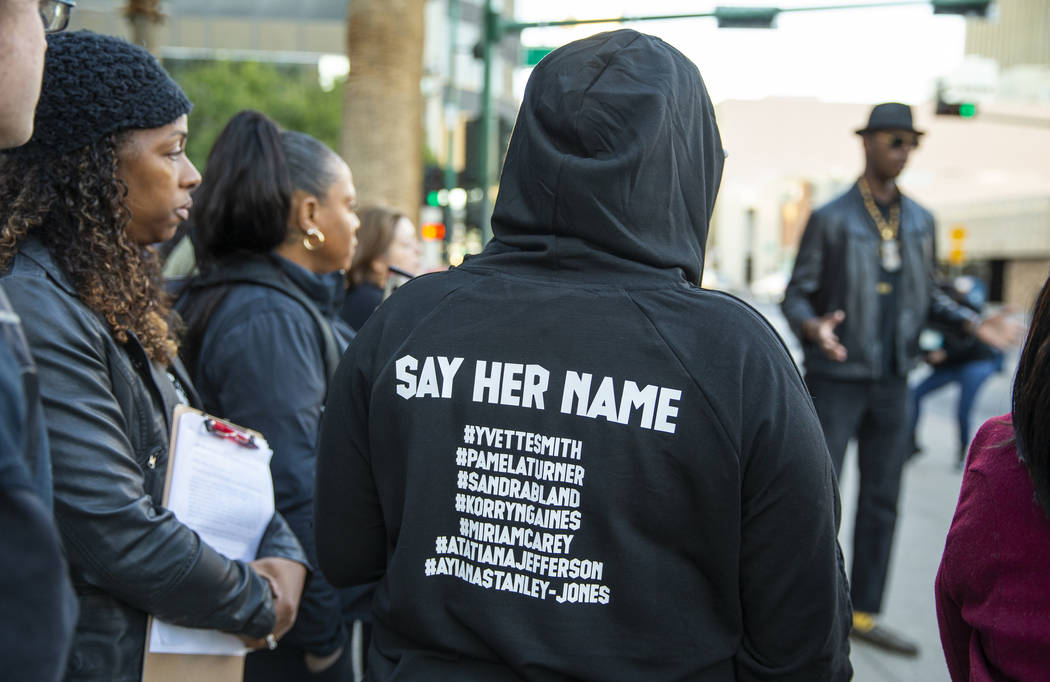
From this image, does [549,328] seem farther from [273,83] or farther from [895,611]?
[273,83]

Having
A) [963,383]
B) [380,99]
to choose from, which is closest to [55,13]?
[380,99]

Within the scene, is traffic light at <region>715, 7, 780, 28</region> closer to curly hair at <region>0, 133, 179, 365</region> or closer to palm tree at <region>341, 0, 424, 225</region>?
palm tree at <region>341, 0, 424, 225</region>

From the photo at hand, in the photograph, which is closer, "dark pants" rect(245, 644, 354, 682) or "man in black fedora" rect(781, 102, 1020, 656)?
"dark pants" rect(245, 644, 354, 682)

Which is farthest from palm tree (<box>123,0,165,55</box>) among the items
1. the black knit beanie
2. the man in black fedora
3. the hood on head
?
the hood on head

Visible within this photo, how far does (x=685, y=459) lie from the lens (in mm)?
1456

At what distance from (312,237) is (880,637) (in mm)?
3202

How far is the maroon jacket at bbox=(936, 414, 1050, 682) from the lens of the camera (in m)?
1.51

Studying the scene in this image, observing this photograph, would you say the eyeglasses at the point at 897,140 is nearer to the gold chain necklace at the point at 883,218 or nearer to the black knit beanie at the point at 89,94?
the gold chain necklace at the point at 883,218

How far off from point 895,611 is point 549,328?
4.13m

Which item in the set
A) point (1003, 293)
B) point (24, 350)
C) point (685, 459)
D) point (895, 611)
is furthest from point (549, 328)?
point (1003, 293)

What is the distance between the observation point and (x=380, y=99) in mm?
8180

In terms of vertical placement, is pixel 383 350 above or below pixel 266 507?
above

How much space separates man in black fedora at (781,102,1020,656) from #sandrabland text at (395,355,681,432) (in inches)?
119

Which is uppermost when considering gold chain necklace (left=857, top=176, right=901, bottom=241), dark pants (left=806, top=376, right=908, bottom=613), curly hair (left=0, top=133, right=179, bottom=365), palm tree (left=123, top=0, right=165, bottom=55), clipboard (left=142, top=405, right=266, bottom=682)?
palm tree (left=123, top=0, right=165, bottom=55)
